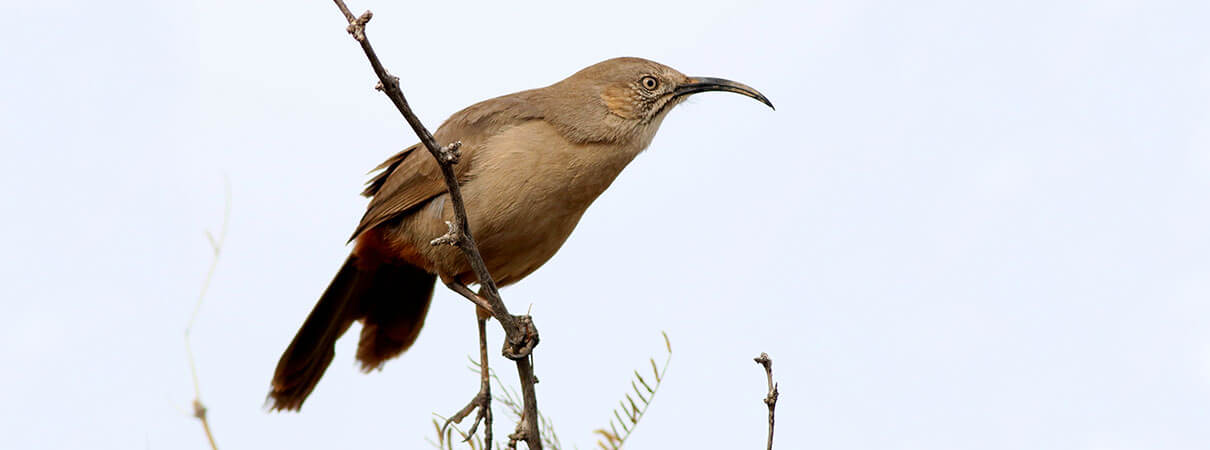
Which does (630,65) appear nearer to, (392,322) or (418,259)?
(418,259)

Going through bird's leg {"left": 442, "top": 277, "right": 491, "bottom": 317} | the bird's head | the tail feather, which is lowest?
bird's leg {"left": 442, "top": 277, "right": 491, "bottom": 317}

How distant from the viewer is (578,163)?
5.01 metres

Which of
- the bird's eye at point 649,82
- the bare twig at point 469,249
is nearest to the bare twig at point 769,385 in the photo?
the bare twig at point 469,249

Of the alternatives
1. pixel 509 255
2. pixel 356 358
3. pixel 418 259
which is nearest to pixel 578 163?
pixel 509 255

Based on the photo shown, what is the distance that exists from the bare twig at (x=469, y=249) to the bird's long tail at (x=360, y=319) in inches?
69.3

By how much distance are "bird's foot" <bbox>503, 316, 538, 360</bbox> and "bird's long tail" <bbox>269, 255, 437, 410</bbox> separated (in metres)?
1.72

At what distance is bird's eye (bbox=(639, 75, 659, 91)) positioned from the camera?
18.1 ft

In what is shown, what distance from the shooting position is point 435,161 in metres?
5.29

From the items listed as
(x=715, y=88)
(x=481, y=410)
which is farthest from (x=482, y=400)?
(x=715, y=88)

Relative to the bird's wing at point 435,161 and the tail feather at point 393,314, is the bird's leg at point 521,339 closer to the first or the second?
the bird's wing at point 435,161

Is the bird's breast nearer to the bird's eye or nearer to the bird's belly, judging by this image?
the bird's belly

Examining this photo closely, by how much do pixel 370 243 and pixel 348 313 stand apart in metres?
0.54

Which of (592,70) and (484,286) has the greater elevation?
(592,70)

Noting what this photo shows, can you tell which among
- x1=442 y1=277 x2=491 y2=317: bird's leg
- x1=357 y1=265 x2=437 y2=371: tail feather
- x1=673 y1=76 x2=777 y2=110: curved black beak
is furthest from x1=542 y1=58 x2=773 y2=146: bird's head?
x1=357 y1=265 x2=437 y2=371: tail feather
